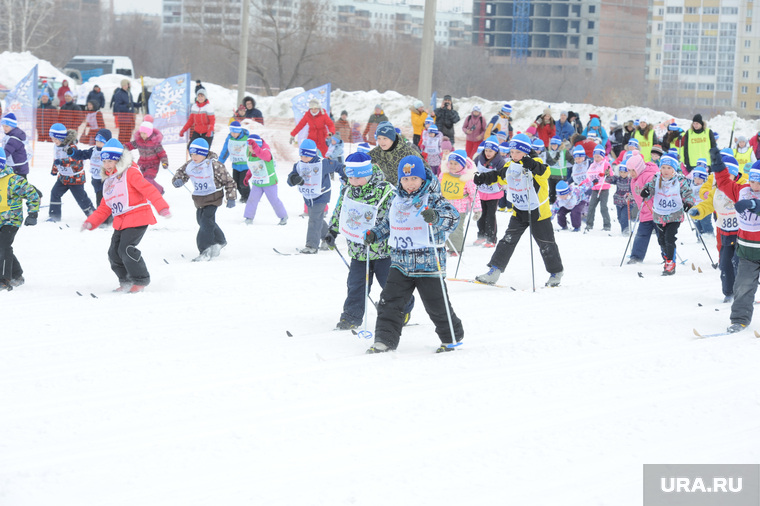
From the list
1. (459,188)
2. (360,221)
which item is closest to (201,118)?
(459,188)

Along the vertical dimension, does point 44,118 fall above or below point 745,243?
above

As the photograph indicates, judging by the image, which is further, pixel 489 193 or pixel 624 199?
pixel 624 199

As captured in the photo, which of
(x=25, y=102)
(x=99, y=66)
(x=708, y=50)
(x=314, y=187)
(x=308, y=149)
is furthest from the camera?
(x=708, y=50)

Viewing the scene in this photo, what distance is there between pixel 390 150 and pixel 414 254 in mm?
2831

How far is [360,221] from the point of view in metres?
7.26

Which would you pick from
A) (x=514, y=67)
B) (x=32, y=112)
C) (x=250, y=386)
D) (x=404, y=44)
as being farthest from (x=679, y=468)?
(x=514, y=67)

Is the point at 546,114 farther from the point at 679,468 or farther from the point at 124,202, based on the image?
the point at 679,468

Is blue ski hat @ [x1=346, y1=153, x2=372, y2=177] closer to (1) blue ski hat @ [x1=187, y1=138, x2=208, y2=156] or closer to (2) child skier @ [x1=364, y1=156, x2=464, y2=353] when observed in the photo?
(2) child skier @ [x1=364, y1=156, x2=464, y2=353]

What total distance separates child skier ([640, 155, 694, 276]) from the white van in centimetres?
3702

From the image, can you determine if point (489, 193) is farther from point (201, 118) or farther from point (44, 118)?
point (44, 118)

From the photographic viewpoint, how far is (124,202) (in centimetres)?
891

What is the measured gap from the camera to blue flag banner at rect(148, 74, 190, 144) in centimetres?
1955

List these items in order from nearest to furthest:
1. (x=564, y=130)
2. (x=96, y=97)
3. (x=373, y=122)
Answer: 1. (x=564, y=130)
2. (x=373, y=122)
3. (x=96, y=97)

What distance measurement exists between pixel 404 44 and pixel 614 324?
6229 centimetres
